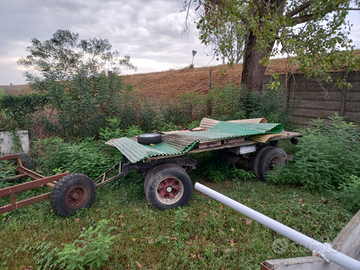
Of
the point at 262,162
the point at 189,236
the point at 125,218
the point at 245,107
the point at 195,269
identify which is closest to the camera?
the point at 195,269

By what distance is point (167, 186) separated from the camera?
439 cm

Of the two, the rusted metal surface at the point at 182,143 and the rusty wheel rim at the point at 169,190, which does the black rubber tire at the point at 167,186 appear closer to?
the rusty wheel rim at the point at 169,190

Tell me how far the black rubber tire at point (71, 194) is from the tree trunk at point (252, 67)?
24.7 feet

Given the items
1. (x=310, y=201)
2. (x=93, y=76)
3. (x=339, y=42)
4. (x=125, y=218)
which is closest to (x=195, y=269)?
(x=125, y=218)

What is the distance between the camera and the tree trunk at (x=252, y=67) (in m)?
9.37

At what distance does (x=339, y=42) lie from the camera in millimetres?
7754

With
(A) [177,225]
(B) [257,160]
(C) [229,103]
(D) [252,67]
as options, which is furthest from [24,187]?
(D) [252,67]

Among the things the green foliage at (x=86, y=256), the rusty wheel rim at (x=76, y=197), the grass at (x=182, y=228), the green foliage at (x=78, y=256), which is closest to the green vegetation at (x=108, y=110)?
the rusty wheel rim at (x=76, y=197)

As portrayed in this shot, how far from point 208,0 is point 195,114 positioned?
4.21 metres

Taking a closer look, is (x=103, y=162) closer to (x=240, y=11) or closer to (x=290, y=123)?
(x=240, y=11)

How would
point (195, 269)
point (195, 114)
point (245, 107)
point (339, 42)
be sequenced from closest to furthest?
point (195, 269) → point (339, 42) → point (245, 107) → point (195, 114)

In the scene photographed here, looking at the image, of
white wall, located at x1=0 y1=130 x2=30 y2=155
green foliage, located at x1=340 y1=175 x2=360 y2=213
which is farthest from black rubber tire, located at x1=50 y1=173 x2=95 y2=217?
green foliage, located at x1=340 y1=175 x2=360 y2=213

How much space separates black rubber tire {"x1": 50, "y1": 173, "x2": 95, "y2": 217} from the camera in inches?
156

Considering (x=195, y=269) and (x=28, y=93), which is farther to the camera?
(x=28, y=93)
